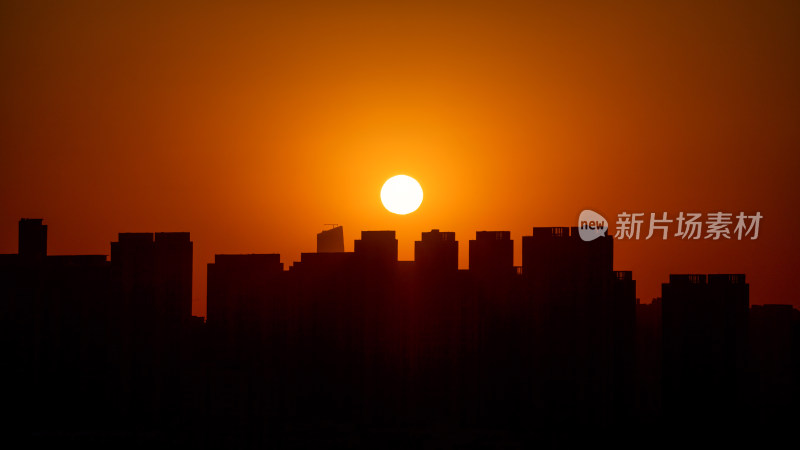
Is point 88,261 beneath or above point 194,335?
above

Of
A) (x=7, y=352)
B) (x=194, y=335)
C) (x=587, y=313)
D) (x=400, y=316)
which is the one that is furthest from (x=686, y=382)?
(x=7, y=352)

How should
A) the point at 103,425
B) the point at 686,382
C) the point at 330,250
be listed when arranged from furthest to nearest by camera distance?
the point at 330,250
the point at 103,425
the point at 686,382

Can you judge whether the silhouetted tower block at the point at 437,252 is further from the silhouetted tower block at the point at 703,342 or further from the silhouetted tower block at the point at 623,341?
the silhouetted tower block at the point at 703,342

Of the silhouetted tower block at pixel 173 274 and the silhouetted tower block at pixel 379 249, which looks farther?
the silhouetted tower block at pixel 173 274

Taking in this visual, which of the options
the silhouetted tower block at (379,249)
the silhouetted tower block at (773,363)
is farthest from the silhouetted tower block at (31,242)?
the silhouetted tower block at (773,363)

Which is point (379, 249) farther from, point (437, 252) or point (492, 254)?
point (492, 254)

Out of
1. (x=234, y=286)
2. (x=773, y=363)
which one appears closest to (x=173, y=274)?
(x=234, y=286)

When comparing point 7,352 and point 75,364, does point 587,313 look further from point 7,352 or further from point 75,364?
point 7,352
